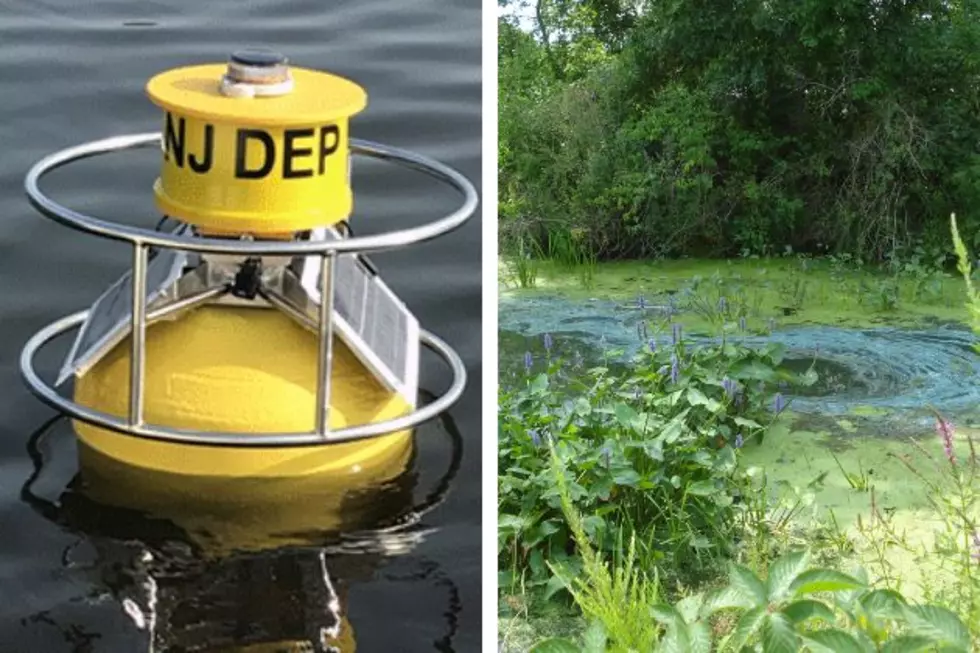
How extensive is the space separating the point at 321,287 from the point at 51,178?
1.95 ft

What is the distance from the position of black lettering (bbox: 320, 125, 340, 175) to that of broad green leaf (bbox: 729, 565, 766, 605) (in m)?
0.45

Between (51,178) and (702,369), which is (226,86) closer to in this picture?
(51,178)

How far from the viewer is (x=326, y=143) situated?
3.65 feet

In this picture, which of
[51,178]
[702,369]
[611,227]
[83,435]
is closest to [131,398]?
[83,435]

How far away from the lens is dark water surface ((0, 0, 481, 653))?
4.11 feet

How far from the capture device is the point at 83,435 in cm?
126

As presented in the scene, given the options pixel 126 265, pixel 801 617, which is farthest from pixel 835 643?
pixel 126 265

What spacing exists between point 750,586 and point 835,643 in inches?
3.4

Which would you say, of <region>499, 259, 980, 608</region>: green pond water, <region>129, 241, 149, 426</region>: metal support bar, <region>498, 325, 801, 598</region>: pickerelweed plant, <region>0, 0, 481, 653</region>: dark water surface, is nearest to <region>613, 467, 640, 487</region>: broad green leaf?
<region>498, 325, 801, 598</region>: pickerelweed plant

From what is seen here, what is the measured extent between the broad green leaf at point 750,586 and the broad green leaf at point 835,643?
7cm

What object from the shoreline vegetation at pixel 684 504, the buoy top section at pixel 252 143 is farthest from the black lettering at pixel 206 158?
the shoreline vegetation at pixel 684 504

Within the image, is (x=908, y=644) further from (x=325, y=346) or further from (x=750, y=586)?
(x=325, y=346)

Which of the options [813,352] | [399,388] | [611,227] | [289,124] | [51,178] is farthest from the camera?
[611,227]

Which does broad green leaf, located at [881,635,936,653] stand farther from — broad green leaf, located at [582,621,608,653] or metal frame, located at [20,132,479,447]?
metal frame, located at [20,132,479,447]
